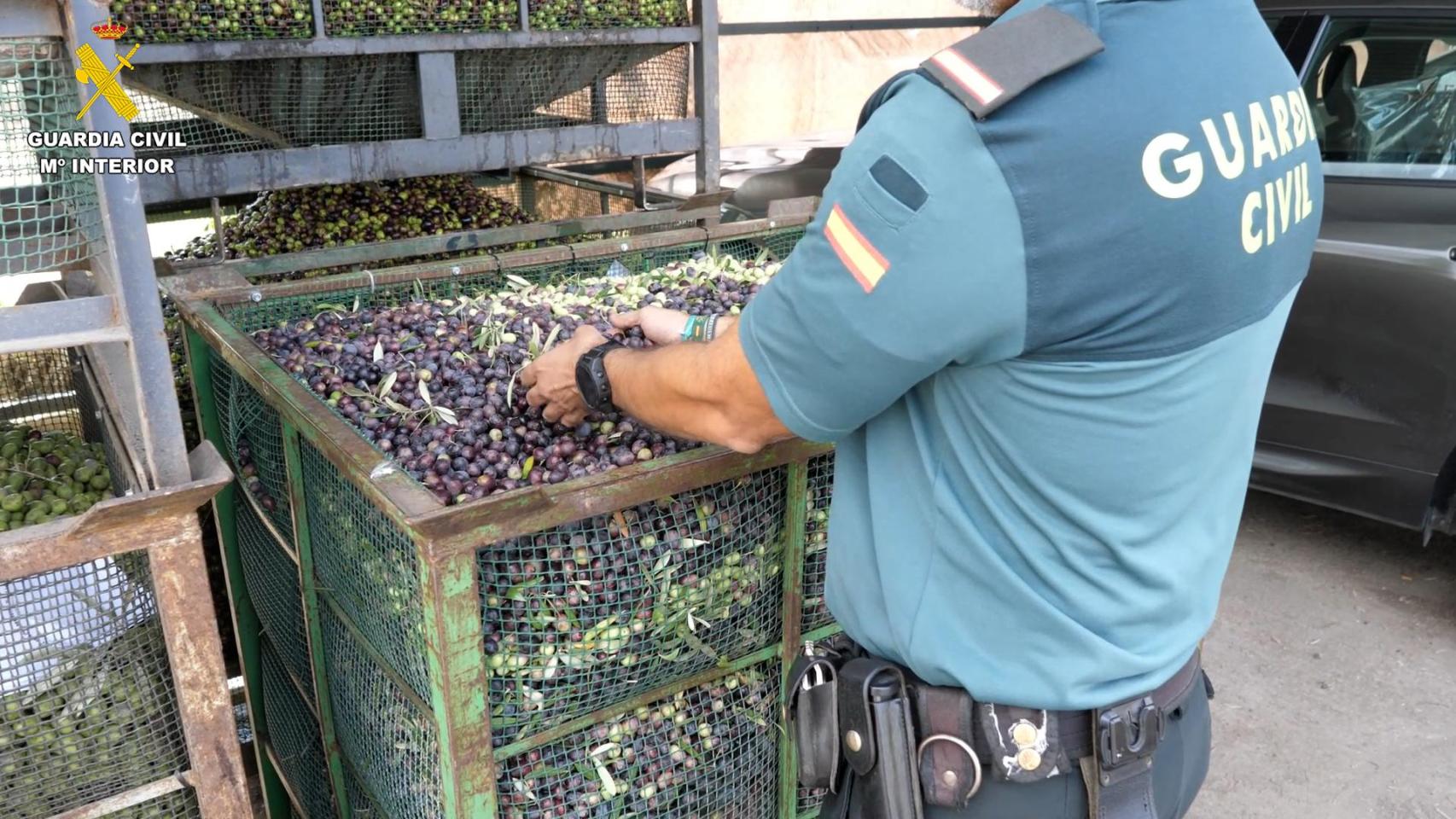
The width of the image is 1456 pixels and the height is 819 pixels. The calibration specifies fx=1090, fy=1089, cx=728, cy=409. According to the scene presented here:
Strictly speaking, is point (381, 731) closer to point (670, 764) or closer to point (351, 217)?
point (670, 764)

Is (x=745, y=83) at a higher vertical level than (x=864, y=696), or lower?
higher

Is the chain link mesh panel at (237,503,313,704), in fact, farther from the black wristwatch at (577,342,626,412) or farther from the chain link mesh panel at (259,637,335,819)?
the black wristwatch at (577,342,626,412)

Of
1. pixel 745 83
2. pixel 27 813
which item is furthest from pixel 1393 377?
pixel 745 83

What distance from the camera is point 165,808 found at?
222 cm

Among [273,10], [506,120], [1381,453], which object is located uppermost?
[273,10]

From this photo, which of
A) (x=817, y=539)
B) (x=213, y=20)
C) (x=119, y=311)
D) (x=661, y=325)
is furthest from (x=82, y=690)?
(x=213, y=20)

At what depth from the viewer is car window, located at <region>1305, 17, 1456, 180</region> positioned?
4254 mm

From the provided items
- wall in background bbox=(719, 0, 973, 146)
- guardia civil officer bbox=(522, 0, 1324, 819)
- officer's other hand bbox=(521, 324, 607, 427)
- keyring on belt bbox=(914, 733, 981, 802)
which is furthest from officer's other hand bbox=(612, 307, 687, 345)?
wall in background bbox=(719, 0, 973, 146)

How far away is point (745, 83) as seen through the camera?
30.5ft

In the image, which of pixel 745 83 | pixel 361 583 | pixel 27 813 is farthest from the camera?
pixel 745 83

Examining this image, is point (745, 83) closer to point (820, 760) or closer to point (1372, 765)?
point (1372, 765)

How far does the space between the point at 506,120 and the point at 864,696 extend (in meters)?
3.58

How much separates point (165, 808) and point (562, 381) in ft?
3.91

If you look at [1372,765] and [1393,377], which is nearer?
[1372,765]
